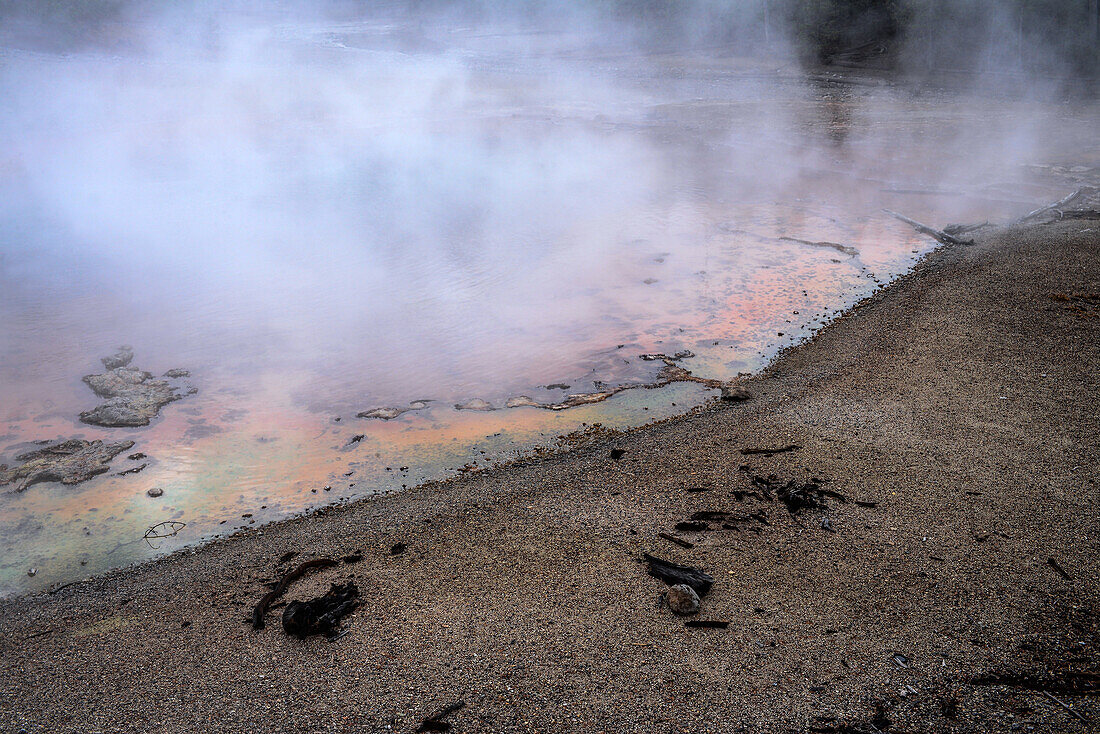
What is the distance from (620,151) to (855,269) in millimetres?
6850

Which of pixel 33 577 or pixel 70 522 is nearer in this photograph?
pixel 33 577

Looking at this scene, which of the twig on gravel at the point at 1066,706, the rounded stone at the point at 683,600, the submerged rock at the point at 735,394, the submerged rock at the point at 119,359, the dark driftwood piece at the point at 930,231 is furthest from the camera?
the dark driftwood piece at the point at 930,231

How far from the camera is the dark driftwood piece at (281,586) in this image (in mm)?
3379

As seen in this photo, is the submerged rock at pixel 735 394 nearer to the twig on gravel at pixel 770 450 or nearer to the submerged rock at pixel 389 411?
the twig on gravel at pixel 770 450

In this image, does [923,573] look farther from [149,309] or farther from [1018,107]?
[1018,107]

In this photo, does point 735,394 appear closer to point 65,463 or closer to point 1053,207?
point 65,463

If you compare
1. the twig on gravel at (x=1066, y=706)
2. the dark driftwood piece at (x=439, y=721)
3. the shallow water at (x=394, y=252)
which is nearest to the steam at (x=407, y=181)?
the shallow water at (x=394, y=252)

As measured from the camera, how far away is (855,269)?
27.3 ft

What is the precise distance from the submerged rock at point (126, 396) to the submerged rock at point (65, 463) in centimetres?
29

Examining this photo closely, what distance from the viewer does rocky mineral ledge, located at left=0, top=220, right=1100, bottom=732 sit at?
280 cm

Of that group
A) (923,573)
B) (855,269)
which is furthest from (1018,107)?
(923,573)

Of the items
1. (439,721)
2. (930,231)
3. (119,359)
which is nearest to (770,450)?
(439,721)

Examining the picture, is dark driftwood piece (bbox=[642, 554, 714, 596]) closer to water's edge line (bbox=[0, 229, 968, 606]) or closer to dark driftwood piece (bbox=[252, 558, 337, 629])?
water's edge line (bbox=[0, 229, 968, 606])

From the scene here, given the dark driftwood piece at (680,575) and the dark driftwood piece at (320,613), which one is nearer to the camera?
the dark driftwood piece at (320,613)
